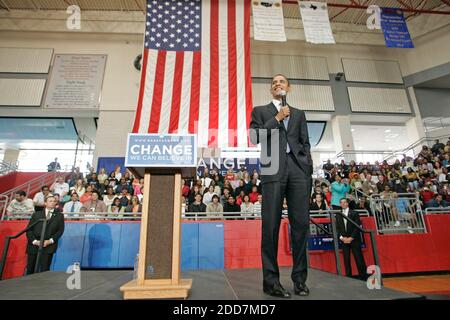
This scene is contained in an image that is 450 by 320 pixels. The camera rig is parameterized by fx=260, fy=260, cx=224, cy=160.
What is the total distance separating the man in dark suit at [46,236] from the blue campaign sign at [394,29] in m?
9.60

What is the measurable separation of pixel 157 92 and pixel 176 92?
470 millimetres

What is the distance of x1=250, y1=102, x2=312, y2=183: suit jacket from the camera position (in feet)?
5.59

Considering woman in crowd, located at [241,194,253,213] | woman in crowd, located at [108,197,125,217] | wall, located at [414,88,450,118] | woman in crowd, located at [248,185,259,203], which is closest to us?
woman in crowd, located at [108,197,125,217]

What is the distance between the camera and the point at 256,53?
1155cm

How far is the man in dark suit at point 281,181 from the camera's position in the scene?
5.16 feet

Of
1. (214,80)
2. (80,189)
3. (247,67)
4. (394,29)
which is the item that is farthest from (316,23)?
(80,189)

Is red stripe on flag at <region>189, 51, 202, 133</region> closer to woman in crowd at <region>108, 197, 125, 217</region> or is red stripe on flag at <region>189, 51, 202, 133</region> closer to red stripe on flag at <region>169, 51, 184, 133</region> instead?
red stripe on flag at <region>169, 51, 184, 133</region>

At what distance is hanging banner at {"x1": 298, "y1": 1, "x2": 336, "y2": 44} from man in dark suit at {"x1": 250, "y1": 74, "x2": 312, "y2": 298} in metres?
6.14

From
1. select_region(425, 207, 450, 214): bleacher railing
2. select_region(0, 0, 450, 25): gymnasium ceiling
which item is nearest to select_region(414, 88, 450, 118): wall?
select_region(0, 0, 450, 25): gymnasium ceiling

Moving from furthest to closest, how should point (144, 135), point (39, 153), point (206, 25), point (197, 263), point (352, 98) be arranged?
point (39, 153)
point (352, 98)
point (206, 25)
point (197, 263)
point (144, 135)

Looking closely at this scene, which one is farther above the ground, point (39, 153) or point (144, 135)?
point (39, 153)

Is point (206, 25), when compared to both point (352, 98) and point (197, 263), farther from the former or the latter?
point (352, 98)
